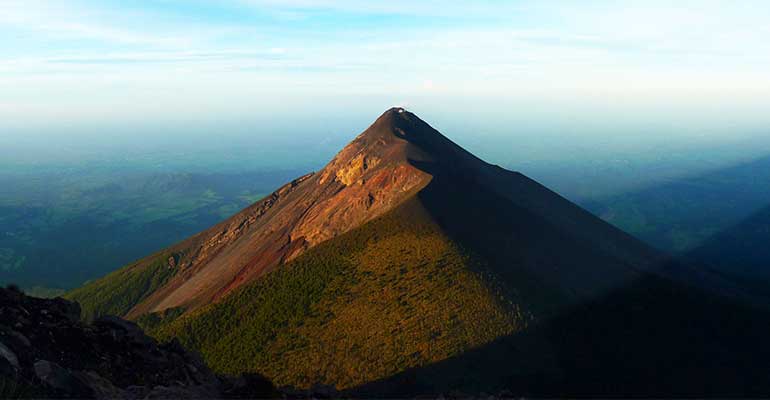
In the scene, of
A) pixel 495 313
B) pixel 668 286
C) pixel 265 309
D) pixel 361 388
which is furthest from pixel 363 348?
pixel 668 286

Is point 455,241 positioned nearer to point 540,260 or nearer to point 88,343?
point 540,260

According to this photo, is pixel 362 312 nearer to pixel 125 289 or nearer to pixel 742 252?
pixel 125 289

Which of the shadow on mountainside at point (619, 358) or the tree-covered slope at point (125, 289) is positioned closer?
the shadow on mountainside at point (619, 358)

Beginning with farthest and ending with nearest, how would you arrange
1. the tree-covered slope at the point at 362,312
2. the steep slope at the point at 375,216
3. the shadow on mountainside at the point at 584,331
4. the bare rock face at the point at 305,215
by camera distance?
1. the bare rock face at the point at 305,215
2. the steep slope at the point at 375,216
3. the tree-covered slope at the point at 362,312
4. the shadow on mountainside at the point at 584,331

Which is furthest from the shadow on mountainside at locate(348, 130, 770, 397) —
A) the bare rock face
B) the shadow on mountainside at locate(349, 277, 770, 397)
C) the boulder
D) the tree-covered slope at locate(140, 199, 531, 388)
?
the boulder

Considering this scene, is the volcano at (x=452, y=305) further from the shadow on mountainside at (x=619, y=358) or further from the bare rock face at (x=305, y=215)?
the bare rock face at (x=305, y=215)

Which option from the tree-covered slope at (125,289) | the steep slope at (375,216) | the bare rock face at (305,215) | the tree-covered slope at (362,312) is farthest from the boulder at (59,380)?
the tree-covered slope at (125,289)

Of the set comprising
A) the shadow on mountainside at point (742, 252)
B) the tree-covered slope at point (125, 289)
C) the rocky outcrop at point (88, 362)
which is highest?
the rocky outcrop at point (88, 362)
